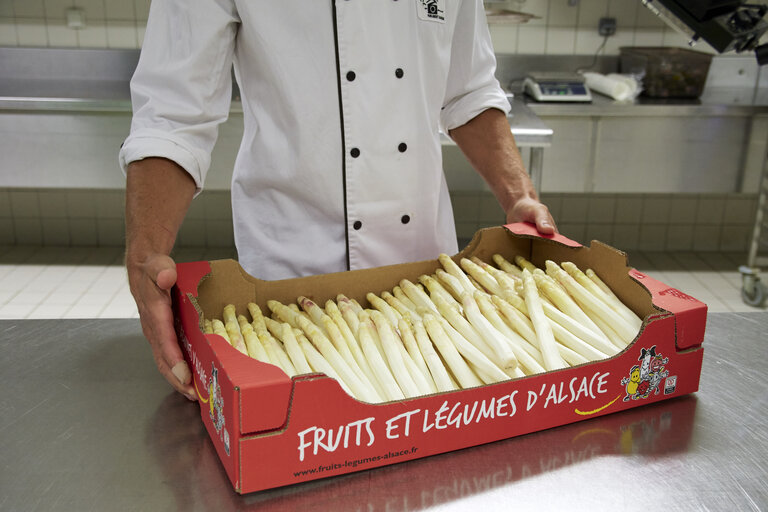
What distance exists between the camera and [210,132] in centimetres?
138

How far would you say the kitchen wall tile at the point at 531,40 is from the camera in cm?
417

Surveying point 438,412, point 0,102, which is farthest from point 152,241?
point 0,102

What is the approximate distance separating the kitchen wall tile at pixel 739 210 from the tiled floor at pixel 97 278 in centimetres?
22

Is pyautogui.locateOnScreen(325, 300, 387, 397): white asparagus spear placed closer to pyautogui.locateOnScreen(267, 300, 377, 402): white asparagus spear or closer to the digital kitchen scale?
pyautogui.locateOnScreen(267, 300, 377, 402): white asparagus spear

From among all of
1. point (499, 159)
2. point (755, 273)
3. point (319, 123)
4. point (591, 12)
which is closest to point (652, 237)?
point (755, 273)

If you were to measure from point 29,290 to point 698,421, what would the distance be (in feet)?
11.5

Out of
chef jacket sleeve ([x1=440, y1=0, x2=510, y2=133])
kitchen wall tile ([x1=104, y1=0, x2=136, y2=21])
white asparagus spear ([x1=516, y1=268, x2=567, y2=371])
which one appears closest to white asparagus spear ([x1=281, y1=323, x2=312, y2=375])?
white asparagus spear ([x1=516, y1=268, x2=567, y2=371])

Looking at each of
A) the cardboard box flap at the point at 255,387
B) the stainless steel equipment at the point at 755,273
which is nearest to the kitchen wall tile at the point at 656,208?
the stainless steel equipment at the point at 755,273

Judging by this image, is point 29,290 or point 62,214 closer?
point 29,290

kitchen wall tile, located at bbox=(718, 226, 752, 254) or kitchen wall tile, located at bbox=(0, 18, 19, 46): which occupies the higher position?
kitchen wall tile, located at bbox=(0, 18, 19, 46)

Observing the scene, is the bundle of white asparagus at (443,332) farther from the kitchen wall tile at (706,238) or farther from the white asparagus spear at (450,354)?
the kitchen wall tile at (706,238)

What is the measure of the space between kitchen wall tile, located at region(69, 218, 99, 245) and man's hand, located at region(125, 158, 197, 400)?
3.38 m

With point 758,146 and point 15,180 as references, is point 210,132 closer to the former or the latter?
point 15,180

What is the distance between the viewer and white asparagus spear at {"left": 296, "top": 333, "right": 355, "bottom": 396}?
0.95 meters
